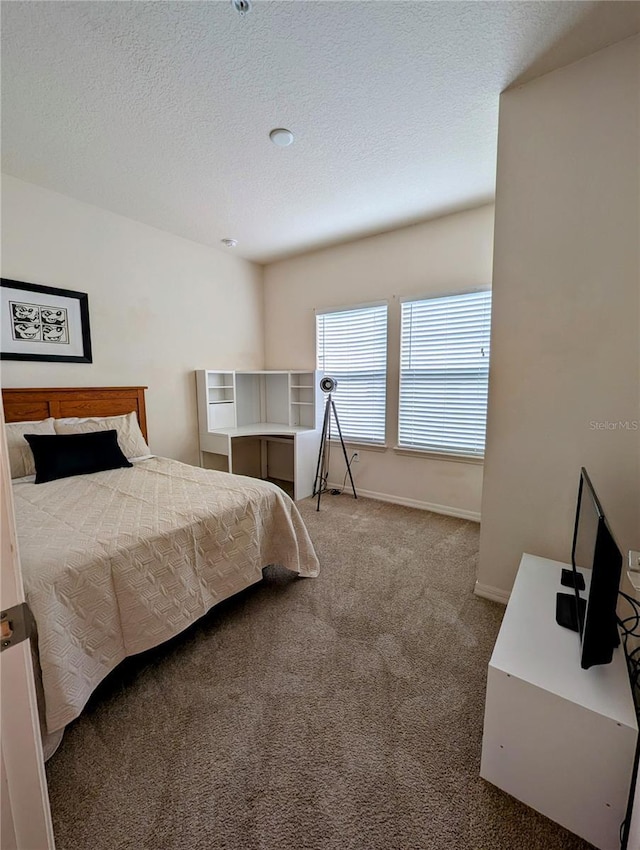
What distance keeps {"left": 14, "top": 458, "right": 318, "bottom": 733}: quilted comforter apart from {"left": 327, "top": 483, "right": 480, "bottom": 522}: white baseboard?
162 cm

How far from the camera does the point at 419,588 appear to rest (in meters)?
2.31

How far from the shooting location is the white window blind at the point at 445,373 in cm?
324

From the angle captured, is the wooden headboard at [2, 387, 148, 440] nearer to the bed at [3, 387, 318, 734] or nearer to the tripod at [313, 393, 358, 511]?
the bed at [3, 387, 318, 734]

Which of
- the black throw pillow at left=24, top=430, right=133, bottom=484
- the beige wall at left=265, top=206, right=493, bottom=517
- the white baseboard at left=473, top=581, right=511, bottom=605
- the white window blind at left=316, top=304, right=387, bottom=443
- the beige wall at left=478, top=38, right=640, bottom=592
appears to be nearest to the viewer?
the beige wall at left=478, top=38, right=640, bottom=592

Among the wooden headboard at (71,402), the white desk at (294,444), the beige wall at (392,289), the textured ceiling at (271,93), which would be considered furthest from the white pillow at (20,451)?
the beige wall at (392,289)

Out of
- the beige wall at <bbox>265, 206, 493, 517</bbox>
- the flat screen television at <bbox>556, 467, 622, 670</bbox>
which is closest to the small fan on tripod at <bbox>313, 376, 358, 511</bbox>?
the beige wall at <bbox>265, 206, 493, 517</bbox>

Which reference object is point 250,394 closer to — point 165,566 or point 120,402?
point 120,402

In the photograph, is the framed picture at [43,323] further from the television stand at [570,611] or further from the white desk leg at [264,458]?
the television stand at [570,611]

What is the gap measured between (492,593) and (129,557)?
6.71 feet

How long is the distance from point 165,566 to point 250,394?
10.5 feet

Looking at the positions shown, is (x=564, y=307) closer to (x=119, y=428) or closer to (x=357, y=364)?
(x=357, y=364)

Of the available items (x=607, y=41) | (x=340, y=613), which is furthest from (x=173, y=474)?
(x=607, y=41)

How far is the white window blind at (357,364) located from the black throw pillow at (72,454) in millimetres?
2360

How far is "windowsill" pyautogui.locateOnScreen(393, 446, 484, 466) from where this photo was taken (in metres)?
3.31
